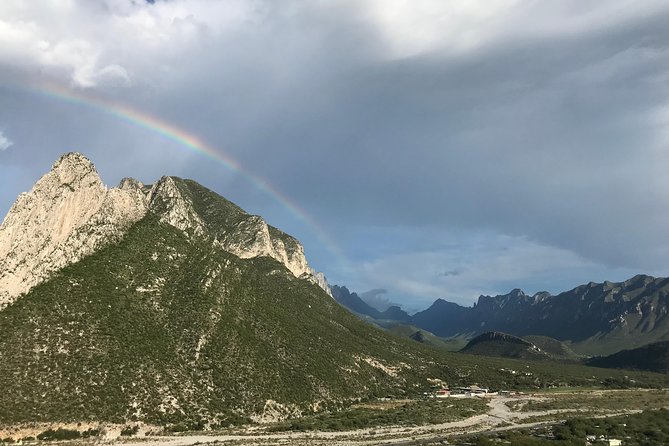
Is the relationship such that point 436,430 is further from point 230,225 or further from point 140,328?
point 230,225

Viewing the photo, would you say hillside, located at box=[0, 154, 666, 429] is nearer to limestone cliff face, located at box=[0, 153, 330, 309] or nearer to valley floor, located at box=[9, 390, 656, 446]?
limestone cliff face, located at box=[0, 153, 330, 309]

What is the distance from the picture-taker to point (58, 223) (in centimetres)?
9050

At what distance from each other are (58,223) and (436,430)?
7468cm

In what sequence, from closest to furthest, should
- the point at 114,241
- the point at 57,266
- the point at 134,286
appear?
the point at 57,266 → the point at 134,286 → the point at 114,241

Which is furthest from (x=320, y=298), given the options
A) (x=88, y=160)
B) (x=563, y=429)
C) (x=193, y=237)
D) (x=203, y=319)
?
(x=563, y=429)

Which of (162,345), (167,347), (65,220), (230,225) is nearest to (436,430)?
(167,347)

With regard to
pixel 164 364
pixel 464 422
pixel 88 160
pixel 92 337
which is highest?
pixel 88 160

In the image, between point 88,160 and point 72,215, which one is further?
point 88,160

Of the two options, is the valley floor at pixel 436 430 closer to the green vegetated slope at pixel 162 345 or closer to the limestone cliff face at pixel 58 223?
the green vegetated slope at pixel 162 345

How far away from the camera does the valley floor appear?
65.6 metres

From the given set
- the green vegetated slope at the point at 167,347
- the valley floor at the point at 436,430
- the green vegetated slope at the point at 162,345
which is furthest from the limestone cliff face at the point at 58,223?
the valley floor at the point at 436,430

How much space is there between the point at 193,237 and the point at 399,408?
59.8 meters

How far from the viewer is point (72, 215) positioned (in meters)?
93.7

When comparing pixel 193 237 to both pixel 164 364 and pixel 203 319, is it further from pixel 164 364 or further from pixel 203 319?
pixel 164 364
